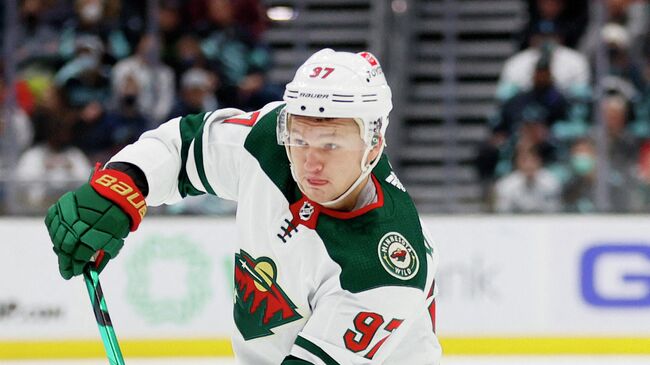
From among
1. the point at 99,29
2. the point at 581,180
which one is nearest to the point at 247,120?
the point at 581,180

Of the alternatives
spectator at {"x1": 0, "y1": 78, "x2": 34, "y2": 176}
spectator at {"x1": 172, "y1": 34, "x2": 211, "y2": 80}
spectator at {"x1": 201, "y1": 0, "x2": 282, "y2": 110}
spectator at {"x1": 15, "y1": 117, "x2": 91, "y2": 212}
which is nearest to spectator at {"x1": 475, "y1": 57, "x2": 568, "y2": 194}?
spectator at {"x1": 201, "y1": 0, "x2": 282, "y2": 110}

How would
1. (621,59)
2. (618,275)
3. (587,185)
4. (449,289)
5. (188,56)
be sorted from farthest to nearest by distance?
(188,56)
(621,59)
(587,185)
(618,275)
(449,289)

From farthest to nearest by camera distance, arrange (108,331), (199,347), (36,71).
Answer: (36,71), (199,347), (108,331)

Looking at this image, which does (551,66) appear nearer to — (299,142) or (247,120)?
(247,120)

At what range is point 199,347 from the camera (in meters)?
5.06

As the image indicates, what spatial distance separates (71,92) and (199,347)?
180 cm

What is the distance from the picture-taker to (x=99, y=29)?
6371 millimetres

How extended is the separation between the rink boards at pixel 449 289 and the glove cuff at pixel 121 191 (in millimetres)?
2754

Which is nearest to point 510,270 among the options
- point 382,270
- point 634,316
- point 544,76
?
point 634,316

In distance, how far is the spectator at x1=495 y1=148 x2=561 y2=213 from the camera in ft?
18.1

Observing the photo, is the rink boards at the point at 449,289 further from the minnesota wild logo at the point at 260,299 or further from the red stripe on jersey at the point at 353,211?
the red stripe on jersey at the point at 353,211

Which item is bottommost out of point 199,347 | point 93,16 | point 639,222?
point 199,347

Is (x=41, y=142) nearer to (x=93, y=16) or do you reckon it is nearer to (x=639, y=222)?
(x=93, y=16)

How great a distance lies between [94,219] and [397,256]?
0.59 metres
